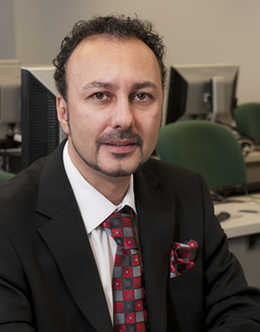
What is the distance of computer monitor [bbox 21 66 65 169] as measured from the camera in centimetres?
191

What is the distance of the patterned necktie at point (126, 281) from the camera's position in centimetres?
113

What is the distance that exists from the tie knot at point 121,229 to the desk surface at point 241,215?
815 mm

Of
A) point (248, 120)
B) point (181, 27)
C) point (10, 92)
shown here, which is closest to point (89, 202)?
point (10, 92)

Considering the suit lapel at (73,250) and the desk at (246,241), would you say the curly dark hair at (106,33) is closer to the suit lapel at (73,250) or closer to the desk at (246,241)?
the suit lapel at (73,250)

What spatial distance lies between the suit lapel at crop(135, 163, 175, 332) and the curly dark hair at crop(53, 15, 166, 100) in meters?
0.32

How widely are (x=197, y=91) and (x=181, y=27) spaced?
2.83 meters

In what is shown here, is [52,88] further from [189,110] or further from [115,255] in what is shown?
[189,110]

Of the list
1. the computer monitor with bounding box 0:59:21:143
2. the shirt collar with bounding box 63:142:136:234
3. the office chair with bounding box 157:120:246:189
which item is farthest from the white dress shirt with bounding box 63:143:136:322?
the office chair with bounding box 157:120:246:189

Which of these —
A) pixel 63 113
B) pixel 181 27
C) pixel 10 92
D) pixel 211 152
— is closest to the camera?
pixel 63 113

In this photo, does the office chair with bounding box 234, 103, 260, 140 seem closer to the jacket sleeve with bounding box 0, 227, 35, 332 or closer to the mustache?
the mustache

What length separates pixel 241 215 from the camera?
6.88 feet

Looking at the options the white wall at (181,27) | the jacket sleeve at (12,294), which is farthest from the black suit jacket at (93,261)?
the white wall at (181,27)

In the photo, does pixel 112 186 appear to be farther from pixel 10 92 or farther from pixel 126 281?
pixel 10 92

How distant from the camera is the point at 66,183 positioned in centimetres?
118
